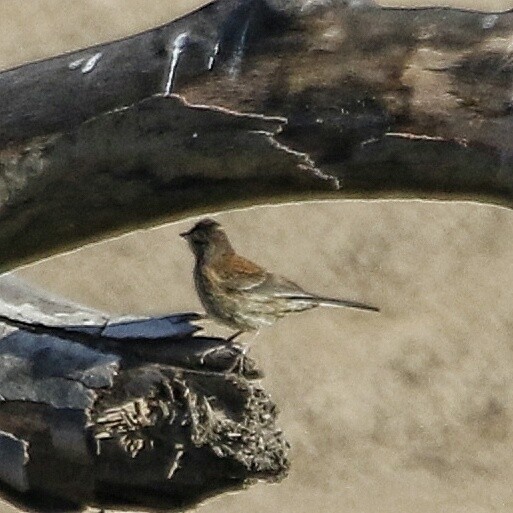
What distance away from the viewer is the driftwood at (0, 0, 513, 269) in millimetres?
2182

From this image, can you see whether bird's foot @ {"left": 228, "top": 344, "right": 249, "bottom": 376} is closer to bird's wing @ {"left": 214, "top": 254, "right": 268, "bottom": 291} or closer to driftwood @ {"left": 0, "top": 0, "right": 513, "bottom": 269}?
driftwood @ {"left": 0, "top": 0, "right": 513, "bottom": 269}

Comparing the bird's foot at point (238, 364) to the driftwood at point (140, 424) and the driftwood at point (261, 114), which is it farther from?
the driftwood at point (261, 114)

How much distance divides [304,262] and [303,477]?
1.29 meters

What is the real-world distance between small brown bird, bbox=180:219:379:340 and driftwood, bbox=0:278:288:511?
1546mm

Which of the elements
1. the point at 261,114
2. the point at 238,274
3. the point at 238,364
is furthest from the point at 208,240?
the point at 261,114

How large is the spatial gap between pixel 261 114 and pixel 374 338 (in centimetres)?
495

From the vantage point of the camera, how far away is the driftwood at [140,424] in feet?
8.75

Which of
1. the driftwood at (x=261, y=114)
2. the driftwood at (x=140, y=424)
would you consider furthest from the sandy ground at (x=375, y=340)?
the driftwood at (x=261, y=114)

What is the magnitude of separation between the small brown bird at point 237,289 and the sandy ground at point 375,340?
1.74m

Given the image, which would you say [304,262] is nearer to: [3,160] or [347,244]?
[347,244]

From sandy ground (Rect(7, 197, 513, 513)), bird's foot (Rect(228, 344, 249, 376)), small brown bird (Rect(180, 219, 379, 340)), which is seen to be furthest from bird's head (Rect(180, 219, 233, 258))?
bird's foot (Rect(228, 344, 249, 376))

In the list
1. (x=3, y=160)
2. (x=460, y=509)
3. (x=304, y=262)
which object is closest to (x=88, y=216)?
(x=3, y=160)

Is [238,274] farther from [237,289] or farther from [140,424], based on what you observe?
[140,424]

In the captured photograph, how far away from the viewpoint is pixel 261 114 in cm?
229
